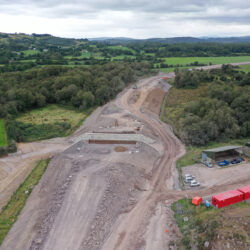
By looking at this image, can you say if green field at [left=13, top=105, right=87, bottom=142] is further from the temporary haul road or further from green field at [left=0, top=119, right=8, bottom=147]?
the temporary haul road

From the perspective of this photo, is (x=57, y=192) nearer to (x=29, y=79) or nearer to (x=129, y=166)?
(x=129, y=166)

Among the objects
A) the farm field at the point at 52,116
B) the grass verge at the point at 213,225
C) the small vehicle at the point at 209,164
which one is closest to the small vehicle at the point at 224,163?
the small vehicle at the point at 209,164

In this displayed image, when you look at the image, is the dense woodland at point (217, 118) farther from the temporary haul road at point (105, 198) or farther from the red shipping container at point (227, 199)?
the red shipping container at point (227, 199)

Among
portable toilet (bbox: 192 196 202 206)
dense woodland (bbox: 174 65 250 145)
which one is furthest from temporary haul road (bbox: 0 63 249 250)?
dense woodland (bbox: 174 65 250 145)

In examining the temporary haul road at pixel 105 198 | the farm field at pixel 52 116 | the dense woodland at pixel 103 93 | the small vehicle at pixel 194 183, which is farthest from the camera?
the farm field at pixel 52 116

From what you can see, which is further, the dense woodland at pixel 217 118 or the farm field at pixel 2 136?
the dense woodland at pixel 217 118

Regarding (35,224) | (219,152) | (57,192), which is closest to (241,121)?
(219,152)

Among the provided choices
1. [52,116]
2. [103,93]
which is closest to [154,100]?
[103,93]

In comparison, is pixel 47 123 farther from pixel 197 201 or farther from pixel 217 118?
pixel 197 201
